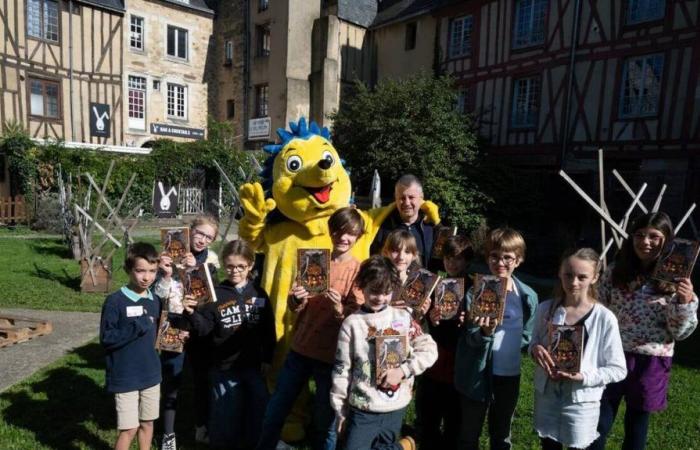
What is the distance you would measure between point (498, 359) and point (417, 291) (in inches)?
27.4

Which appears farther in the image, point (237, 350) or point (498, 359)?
point (237, 350)

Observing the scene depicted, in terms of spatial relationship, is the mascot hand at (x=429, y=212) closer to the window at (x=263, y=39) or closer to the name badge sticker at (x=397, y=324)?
the name badge sticker at (x=397, y=324)

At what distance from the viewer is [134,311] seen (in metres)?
3.25

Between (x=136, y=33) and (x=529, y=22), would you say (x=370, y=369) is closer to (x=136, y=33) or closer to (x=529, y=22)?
(x=529, y=22)

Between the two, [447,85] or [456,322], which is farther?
[447,85]

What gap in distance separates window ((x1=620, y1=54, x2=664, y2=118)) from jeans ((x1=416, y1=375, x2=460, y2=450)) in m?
13.8

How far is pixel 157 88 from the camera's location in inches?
957

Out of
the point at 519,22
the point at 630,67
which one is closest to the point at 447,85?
the point at 519,22

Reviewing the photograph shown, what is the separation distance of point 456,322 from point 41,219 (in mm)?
18528

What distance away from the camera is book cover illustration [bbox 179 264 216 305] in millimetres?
3201

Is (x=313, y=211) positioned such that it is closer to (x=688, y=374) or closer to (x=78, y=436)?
(x=78, y=436)

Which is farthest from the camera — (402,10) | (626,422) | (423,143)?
(402,10)

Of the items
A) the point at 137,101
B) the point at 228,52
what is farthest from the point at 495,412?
the point at 228,52

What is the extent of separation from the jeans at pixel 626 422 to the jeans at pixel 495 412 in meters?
0.61
